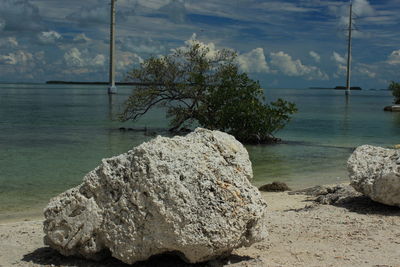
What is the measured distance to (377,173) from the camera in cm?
953

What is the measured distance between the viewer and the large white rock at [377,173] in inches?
364

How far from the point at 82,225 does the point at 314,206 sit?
526cm

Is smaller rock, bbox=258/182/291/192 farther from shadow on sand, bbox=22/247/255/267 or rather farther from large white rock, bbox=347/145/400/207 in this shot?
shadow on sand, bbox=22/247/255/267

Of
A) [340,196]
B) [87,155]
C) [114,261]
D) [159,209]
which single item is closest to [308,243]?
[159,209]

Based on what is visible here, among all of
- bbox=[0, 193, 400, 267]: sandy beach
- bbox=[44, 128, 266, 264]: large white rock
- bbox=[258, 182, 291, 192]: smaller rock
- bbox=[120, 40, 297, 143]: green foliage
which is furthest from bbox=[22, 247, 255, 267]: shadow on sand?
bbox=[120, 40, 297, 143]: green foliage

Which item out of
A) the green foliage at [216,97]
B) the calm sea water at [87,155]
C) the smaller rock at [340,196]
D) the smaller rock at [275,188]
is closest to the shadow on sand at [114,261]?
Answer: the smaller rock at [340,196]

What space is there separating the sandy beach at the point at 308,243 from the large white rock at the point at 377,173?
324mm

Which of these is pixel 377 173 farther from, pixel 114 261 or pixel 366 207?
pixel 114 261

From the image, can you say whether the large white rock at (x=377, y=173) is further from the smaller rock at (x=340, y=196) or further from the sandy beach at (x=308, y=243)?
the smaller rock at (x=340, y=196)

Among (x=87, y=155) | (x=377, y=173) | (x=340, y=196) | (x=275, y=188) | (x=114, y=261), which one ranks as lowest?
(x=87, y=155)

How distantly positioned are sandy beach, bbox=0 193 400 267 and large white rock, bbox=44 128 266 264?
444mm

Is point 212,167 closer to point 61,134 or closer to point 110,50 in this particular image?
point 61,134

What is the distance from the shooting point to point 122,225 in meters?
6.15

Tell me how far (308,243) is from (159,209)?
2637 mm
